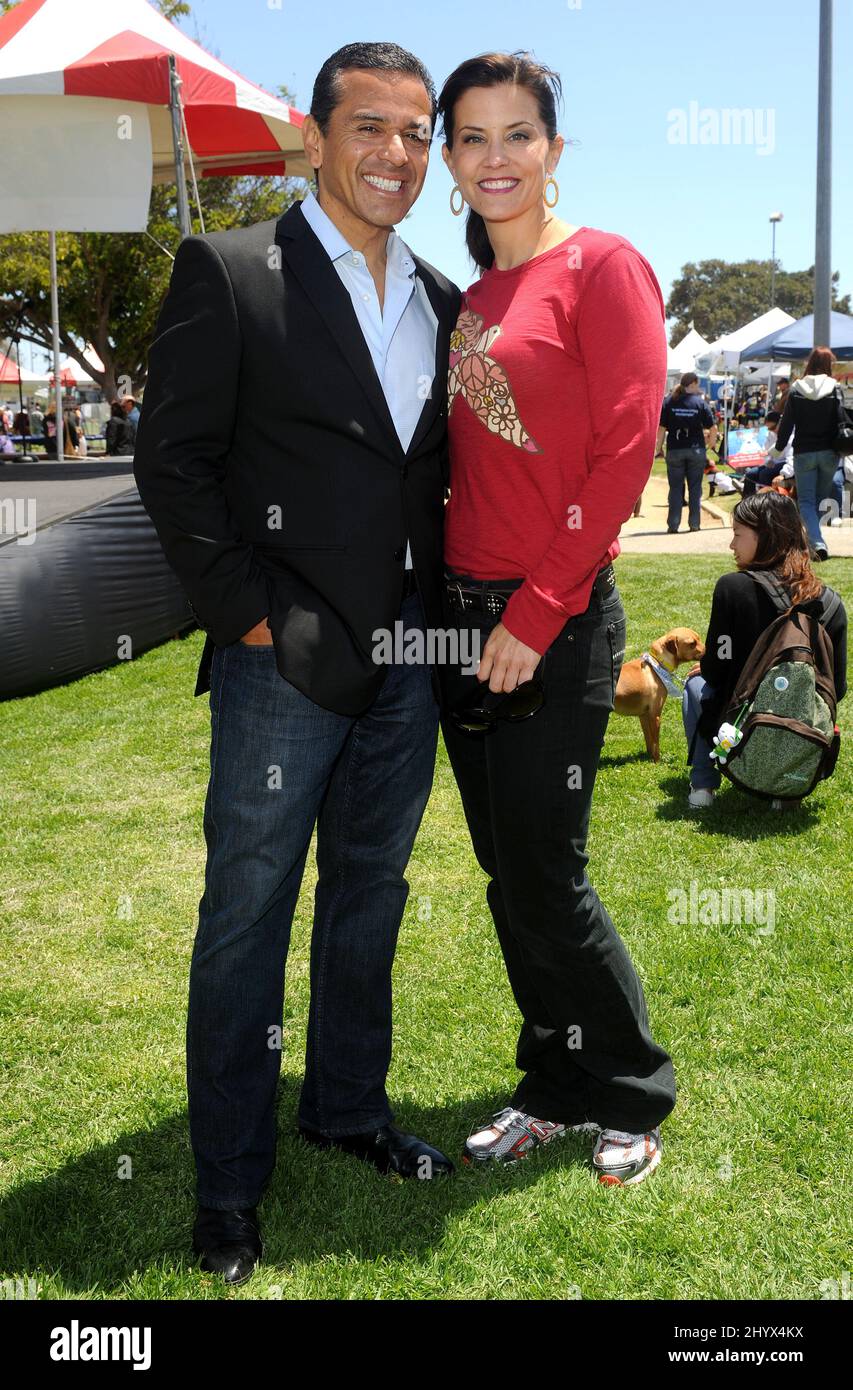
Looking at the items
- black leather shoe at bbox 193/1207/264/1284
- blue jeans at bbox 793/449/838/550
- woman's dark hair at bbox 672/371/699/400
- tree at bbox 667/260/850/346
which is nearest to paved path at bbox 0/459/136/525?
black leather shoe at bbox 193/1207/264/1284

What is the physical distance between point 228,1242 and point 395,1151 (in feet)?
1.51

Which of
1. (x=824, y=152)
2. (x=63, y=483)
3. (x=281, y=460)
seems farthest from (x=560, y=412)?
(x=824, y=152)

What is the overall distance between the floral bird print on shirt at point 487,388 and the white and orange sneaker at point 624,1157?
5.02 ft

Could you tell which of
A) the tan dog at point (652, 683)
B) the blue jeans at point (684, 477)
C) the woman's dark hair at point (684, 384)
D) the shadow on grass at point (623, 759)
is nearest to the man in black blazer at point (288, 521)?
the tan dog at point (652, 683)

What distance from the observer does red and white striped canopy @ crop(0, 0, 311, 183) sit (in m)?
9.88

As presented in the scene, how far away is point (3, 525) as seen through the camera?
7344 millimetres

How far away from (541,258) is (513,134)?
0.82 feet

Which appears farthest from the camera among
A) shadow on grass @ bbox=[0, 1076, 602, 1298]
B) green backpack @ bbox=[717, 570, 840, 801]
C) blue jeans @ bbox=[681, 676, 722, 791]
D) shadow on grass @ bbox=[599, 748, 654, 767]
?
shadow on grass @ bbox=[599, 748, 654, 767]

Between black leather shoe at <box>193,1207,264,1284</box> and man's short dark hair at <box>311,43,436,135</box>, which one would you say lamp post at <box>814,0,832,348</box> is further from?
black leather shoe at <box>193,1207,264,1284</box>

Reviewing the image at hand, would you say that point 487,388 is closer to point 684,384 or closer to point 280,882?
point 280,882

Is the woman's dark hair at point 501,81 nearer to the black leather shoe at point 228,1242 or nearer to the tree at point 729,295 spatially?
the black leather shoe at point 228,1242

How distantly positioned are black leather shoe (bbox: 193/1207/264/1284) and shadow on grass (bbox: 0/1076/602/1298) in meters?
0.03

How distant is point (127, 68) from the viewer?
32.6 feet
